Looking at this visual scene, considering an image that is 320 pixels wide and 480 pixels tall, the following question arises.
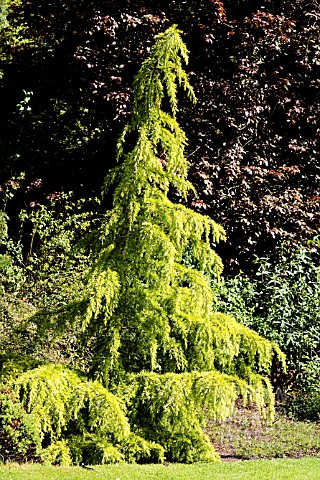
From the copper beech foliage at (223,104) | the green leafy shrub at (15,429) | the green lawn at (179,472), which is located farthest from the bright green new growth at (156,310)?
the copper beech foliage at (223,104)

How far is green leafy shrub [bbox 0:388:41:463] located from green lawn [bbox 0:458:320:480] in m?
0.18

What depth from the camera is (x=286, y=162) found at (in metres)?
12.0

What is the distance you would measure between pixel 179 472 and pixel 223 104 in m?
6.85

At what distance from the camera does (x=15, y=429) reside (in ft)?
17.9

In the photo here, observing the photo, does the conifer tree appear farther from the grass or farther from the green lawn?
the green lawn

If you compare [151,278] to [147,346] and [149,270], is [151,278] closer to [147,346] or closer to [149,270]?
[149,270]

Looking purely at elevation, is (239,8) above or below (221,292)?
above

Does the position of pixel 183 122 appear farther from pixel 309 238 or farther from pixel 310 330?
pixel 310 330

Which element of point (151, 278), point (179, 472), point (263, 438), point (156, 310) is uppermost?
point (151, 278)

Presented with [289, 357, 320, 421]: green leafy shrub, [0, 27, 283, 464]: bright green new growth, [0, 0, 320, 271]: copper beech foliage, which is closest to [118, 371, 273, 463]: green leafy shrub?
[0, 27, 283, 464]: bright green new growth

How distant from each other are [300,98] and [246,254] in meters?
3.08

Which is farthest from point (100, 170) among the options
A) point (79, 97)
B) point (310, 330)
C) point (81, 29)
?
point (310, 330)

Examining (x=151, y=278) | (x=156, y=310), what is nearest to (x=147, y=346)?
(x=156, y=310)

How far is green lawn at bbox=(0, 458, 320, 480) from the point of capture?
522cm
